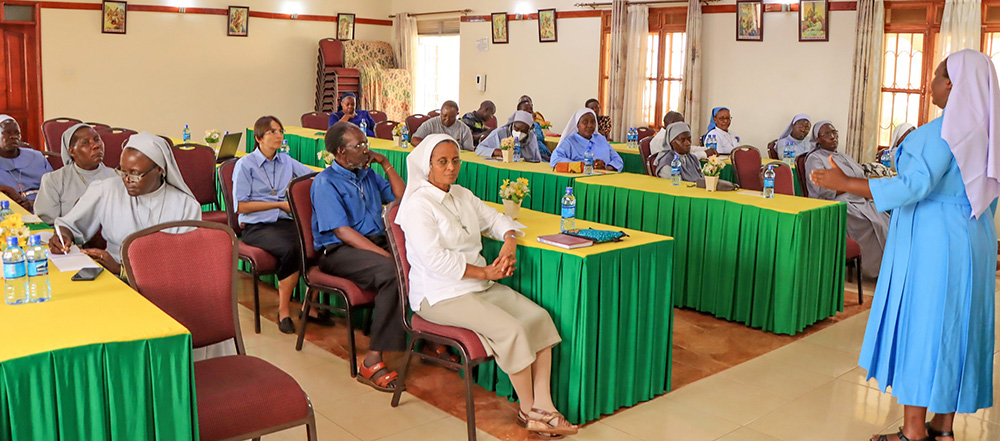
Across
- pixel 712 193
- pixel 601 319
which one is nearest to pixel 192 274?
pixel 601 319

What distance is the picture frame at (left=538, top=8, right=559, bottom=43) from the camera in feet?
41.8

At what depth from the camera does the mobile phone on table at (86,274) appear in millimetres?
2860

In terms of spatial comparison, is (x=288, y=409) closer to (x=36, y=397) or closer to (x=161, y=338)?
(x=161, y=338)

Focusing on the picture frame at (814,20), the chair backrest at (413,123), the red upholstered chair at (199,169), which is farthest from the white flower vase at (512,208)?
the picture frame at (814,20)

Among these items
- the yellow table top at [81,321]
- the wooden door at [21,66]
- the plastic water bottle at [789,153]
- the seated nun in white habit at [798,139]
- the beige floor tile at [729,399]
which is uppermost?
the wooden door at [21,66]

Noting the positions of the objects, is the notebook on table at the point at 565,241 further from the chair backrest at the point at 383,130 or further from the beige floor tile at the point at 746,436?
the chair backrest at the point at 383,130

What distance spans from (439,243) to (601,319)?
0.79 meters

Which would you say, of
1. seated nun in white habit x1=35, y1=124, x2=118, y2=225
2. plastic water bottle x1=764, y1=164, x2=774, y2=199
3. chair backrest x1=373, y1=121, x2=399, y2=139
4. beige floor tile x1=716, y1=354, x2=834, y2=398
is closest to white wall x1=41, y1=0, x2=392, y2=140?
chair backrest x1=373, y1=121, x2=399, y2=139

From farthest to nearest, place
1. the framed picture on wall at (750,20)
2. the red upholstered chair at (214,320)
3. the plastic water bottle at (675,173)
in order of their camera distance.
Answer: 1. the framed picture on wall at (750,20)
2. the plastic water bottle at (675,173)
3. the red upholstered chair at (214,320)

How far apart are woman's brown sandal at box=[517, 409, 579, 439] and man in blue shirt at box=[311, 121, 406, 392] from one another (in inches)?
32.9

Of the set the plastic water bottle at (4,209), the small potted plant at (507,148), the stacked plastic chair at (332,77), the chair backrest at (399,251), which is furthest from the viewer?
the stacked plastic chair at (332,77)

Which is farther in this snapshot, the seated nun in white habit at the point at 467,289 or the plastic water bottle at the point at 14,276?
→ the seated nun in white habit at the point at 467,289

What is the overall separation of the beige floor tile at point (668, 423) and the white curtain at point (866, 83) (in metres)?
6.46

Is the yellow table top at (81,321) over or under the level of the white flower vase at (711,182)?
under
